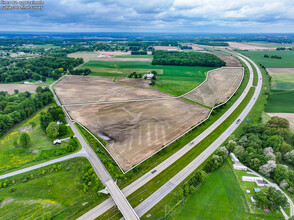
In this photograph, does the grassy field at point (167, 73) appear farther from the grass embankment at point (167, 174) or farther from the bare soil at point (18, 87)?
the bare soil at point (18, 87)

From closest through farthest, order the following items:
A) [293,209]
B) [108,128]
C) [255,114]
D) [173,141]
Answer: [293,209], [173,141], [108,128], [255,114]

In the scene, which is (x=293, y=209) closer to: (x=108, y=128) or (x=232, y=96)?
(x=108, y=128)

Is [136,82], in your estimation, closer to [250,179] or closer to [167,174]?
[167,174]

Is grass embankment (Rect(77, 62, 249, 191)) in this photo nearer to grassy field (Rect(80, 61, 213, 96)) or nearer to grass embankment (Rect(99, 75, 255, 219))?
grass embankment (Rect(99, 75, 255, 219))

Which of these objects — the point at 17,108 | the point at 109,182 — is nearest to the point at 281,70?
the point at 109,182

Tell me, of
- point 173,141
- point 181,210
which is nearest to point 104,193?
point 181,210

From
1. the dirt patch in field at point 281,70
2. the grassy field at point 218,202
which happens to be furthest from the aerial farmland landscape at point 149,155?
the dirt patch in field at point 281,70
